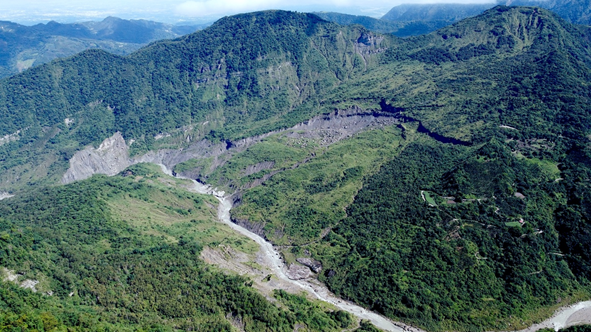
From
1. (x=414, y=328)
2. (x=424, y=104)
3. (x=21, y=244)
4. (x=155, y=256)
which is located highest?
(x=424, y=104)

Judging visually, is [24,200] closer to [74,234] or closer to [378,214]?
[74,234]

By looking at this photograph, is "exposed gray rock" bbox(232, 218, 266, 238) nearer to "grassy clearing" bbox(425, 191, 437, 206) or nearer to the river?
the river

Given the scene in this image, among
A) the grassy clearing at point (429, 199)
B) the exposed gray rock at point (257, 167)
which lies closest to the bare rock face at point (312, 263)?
the grassy clearing at point (429, 199)

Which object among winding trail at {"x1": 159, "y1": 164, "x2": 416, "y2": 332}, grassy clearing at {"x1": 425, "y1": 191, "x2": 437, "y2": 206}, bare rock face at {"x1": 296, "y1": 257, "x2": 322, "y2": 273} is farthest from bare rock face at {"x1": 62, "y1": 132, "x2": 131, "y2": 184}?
grassy clearing at {"x1": 425, "y1": 191, "x2": 437, "y2": 206}

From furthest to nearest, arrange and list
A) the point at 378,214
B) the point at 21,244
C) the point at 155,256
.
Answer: the point at 378,214, the point at 155,256, the point at 21,244

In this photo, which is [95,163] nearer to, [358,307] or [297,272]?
[297,272]

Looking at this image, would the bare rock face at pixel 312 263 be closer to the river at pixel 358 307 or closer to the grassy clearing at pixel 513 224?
the river at pixel 358 307

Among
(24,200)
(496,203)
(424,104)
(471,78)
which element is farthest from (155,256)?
(471,78)
